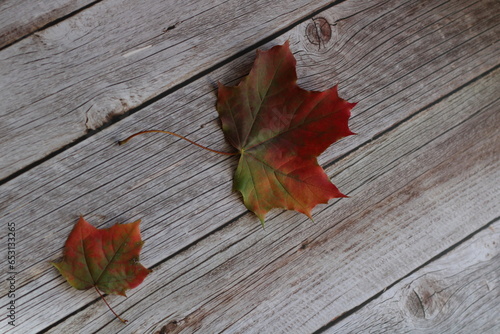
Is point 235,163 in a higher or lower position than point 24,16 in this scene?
lower

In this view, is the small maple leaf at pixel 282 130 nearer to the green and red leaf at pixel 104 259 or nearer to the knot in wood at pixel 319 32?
the knot in wood at pixel 319 32

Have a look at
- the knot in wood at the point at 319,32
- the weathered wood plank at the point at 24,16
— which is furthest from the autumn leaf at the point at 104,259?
the knot in wood at the point at 319,32

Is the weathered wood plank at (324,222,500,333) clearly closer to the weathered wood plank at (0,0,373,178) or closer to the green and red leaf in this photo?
the green and red leaf

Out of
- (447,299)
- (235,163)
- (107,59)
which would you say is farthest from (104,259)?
(447,299)

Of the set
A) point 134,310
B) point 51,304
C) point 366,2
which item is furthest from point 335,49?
point 51,304

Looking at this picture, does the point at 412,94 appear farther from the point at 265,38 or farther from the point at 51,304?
the point at 51,304

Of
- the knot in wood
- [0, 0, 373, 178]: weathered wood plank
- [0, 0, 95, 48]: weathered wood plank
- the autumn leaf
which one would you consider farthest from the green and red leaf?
the knot in wood

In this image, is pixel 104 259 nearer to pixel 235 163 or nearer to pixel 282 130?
pixel 235 163
